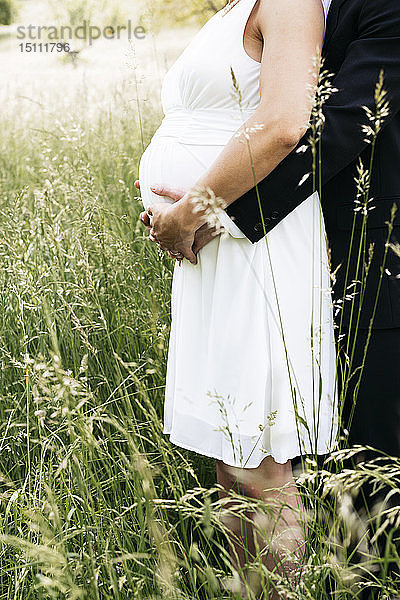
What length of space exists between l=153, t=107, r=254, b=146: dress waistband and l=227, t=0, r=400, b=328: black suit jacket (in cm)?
19

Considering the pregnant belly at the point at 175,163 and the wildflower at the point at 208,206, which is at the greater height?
the pregnant belly at the point at 175,163

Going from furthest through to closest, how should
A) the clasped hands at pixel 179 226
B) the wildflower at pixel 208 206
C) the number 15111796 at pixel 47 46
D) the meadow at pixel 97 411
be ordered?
the number 15111796 at pixel 47 46 < the clasped hands at pixel 179 226 < the meadow at pixel 97 411 < the wildflower at pixel 208 206

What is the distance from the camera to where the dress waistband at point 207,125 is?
1806mm

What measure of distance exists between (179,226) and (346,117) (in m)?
0.48

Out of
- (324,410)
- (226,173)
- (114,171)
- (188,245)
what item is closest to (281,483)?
(324,410)

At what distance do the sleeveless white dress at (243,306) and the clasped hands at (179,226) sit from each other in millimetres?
37

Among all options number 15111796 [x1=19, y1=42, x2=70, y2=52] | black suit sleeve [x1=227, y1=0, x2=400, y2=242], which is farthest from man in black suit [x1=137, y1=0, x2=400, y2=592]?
number 15111796 [x1=19, y1=42, x2=70, y2=52]

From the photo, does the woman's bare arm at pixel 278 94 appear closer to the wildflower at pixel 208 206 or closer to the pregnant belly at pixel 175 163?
the wildflower at pixel 208 206

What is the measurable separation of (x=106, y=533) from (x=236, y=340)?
56 centimetres

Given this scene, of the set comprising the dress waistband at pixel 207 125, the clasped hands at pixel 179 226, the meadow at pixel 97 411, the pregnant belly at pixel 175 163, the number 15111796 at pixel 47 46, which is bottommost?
the meadow at pixel 97 411

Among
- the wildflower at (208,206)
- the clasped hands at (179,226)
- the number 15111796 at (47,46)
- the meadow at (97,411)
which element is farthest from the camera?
the number 15111796 at (47,46)

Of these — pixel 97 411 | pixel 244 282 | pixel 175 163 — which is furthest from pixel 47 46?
pixel 244 282

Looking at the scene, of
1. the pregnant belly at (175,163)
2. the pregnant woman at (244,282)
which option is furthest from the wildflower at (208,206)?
the pregnant belly at (175,163)

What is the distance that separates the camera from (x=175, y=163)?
1.88 metres
